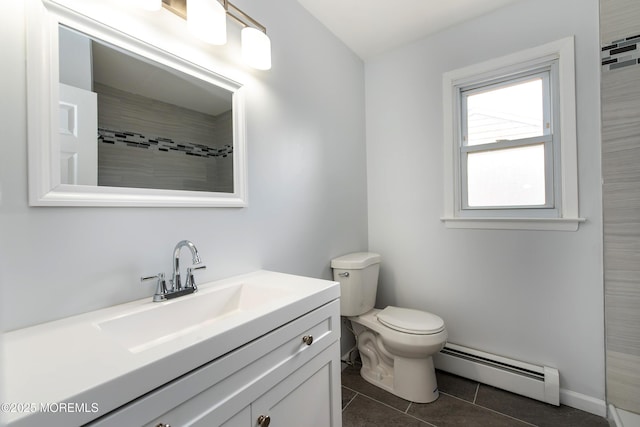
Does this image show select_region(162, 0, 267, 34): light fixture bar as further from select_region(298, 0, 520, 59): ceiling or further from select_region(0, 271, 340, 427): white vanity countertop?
select_region(0, 271, 340, 427): white vanity countertop

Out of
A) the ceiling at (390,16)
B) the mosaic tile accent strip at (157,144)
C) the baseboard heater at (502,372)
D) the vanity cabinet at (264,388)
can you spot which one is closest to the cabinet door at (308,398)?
the vanity cabinet at (264,388)

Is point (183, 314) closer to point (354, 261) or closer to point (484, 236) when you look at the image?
point (354, 261)

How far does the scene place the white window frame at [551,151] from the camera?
1.57 m

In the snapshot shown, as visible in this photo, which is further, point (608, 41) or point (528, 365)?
point (528, 365)

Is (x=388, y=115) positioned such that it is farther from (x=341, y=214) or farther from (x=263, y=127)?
(x=263, y=127)

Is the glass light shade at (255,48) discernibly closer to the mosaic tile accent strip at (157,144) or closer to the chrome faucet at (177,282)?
the mosaic tile accent strip at (157,144)

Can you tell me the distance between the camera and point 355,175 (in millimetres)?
2207

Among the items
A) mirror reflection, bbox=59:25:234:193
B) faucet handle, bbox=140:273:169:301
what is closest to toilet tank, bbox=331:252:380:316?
mirror reflection, bbox=59:25:234:193

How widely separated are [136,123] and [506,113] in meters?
2.14

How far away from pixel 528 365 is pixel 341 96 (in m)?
2.17

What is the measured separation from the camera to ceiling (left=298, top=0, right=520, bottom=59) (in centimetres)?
171

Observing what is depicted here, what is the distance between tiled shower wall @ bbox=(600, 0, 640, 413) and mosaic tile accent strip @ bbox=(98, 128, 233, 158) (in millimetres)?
2003

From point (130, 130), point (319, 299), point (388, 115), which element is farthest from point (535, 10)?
point (130, 130)

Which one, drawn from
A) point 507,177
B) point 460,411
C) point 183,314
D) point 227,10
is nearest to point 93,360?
Answer: point 183,314
